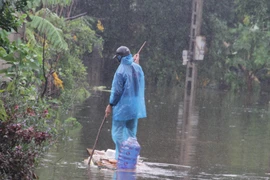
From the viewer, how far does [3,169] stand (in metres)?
7.27

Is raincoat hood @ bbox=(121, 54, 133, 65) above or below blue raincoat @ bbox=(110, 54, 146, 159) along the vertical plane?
above

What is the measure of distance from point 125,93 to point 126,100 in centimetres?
11

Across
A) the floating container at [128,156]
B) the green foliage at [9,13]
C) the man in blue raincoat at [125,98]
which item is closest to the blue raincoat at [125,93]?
the man in blue raincoat at [125,98]

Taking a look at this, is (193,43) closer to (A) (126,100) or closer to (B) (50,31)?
(B) (50,31)

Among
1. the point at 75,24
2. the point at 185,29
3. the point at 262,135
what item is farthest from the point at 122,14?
the point at 262,135

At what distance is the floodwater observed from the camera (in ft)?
32.9

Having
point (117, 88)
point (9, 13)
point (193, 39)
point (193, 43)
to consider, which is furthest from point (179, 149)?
point (193, 43)

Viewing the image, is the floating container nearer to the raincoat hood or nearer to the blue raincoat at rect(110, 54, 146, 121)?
the blue raincoat at rect(110, 54, 146, 121)

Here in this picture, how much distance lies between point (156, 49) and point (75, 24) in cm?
2294

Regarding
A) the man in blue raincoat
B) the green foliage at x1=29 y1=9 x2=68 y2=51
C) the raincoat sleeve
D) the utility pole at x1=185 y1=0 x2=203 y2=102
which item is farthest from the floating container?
the utility pole at x1=185 y1=0 x2=203 y2=102

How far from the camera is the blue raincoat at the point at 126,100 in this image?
425 inches

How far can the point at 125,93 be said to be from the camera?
35.5 feet

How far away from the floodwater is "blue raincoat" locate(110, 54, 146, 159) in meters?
0.62

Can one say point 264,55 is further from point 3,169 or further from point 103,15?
point 3,169
